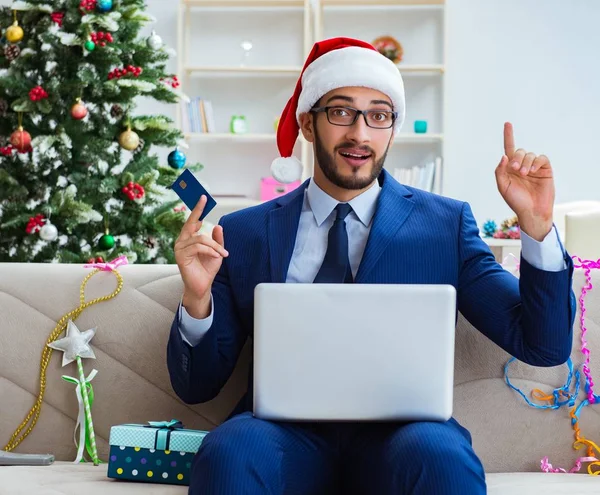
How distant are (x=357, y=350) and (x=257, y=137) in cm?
426

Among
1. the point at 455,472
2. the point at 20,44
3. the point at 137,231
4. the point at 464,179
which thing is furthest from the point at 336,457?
the point at 464,179

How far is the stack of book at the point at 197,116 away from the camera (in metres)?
Answer: 5.66

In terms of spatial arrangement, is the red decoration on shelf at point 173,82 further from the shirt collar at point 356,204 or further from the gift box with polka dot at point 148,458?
the gift box with polka dot at point 148,458

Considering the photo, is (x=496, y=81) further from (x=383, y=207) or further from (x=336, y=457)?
(x=336, y=457)

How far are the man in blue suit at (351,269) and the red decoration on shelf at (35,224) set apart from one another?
1.32 meters

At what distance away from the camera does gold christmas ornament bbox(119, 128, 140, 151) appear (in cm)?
322

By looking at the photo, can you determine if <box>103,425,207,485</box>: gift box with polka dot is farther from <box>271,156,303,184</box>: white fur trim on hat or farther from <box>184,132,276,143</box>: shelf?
<box>184,132,276,143</box>: shelf

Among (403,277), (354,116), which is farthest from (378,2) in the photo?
(403,277)

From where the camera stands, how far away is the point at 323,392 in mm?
1500

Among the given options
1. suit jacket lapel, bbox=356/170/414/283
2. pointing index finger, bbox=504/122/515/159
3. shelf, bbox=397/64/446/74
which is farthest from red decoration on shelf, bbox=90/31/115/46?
shelf, bbox=397/64/446/74

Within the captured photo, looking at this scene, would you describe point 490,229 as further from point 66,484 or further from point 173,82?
point 66,484

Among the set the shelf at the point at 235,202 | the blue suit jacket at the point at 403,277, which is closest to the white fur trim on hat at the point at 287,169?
the blue suit jacket at the point at 403,277

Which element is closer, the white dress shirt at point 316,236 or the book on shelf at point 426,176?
the white dress shirt at point 316,236

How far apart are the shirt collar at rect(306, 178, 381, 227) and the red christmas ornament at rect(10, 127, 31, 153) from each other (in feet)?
5.05
